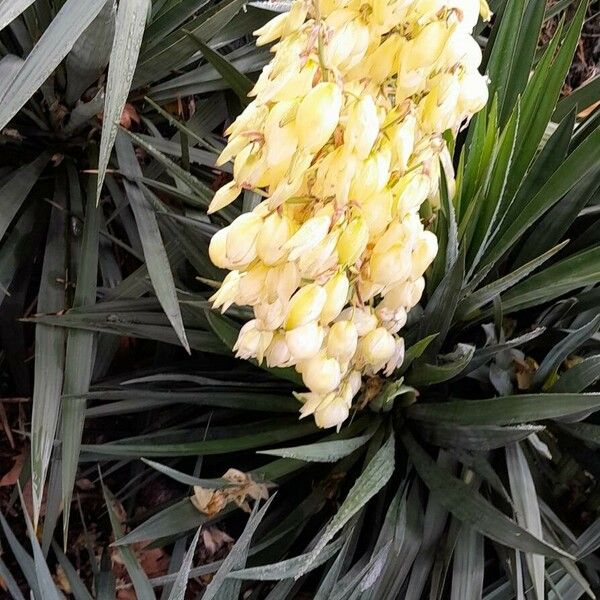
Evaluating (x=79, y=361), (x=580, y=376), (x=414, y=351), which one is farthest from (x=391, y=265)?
(x=79, y=361)

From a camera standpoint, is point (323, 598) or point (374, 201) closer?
point (374, 201)

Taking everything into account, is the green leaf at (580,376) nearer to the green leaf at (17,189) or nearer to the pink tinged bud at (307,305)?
the pink tinged bud at (307,305)

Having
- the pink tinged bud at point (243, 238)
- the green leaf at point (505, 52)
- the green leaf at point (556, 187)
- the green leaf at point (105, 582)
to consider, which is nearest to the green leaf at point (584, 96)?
the green leaf at point (505, 52)

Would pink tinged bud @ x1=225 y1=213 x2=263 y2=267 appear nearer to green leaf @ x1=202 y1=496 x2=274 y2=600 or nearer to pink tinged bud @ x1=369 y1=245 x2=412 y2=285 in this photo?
pink tinged bud @ x1=369 y1=245 x2=412 y2=285


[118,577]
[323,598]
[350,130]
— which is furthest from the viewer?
[118,577]

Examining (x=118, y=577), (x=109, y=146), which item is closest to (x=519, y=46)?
(x=109, y=146)

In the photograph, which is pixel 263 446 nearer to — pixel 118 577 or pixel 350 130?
pixel 118 577

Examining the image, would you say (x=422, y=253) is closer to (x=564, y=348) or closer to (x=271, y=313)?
(x=271, y=313)

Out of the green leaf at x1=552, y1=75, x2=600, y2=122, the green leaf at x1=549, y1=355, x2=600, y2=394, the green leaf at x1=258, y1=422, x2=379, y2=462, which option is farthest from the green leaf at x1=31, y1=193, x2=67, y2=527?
the green leaf at x1=552, y1=75, x2=600, y2=122
